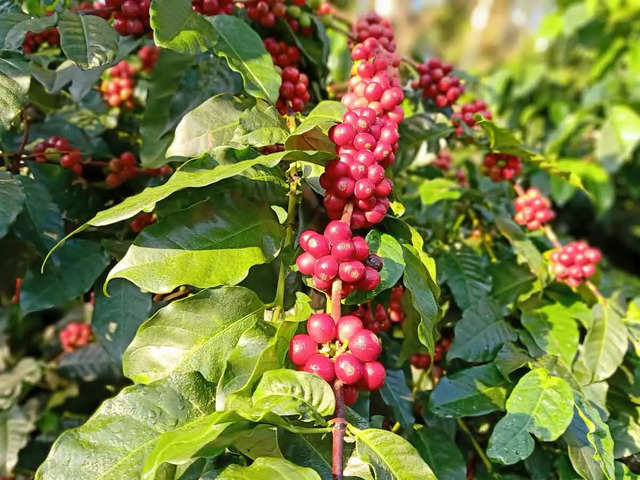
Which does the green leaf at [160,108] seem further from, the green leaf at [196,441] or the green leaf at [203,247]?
the green leaf at [196,441]

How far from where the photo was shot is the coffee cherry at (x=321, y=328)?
544 mm

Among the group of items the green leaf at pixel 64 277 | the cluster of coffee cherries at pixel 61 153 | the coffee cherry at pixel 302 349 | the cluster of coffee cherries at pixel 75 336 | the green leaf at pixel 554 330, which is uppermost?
the coffee cherry at pixel 302 349

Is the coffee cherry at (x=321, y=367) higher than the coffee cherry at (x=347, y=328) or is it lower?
lower

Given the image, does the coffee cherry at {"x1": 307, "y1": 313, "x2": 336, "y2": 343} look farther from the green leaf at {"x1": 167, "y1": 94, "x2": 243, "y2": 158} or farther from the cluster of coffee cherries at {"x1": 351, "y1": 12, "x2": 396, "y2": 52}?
the cluster of coffee cherries at {"x1": 351, "y1": 12, "x2": 396, "y2": 52}

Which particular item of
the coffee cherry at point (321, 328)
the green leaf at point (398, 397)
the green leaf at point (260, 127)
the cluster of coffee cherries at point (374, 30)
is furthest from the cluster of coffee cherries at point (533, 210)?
the coffee cherry at point (321, 328)

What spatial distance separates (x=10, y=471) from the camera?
116 cm

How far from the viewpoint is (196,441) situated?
443 mm

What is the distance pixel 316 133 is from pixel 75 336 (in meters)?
1.11

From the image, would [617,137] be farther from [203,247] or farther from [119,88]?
[203,247]

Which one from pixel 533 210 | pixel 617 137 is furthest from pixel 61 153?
pixel 617 137

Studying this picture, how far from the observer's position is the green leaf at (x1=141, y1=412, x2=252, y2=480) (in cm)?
44

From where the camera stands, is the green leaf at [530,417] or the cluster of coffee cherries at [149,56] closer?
the green leaf at [530,417]

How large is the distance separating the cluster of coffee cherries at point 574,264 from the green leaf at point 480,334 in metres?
0.20

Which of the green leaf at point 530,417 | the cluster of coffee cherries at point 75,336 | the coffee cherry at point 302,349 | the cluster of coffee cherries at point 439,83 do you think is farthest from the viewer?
the cluster of coffee cherries at point 75,336
